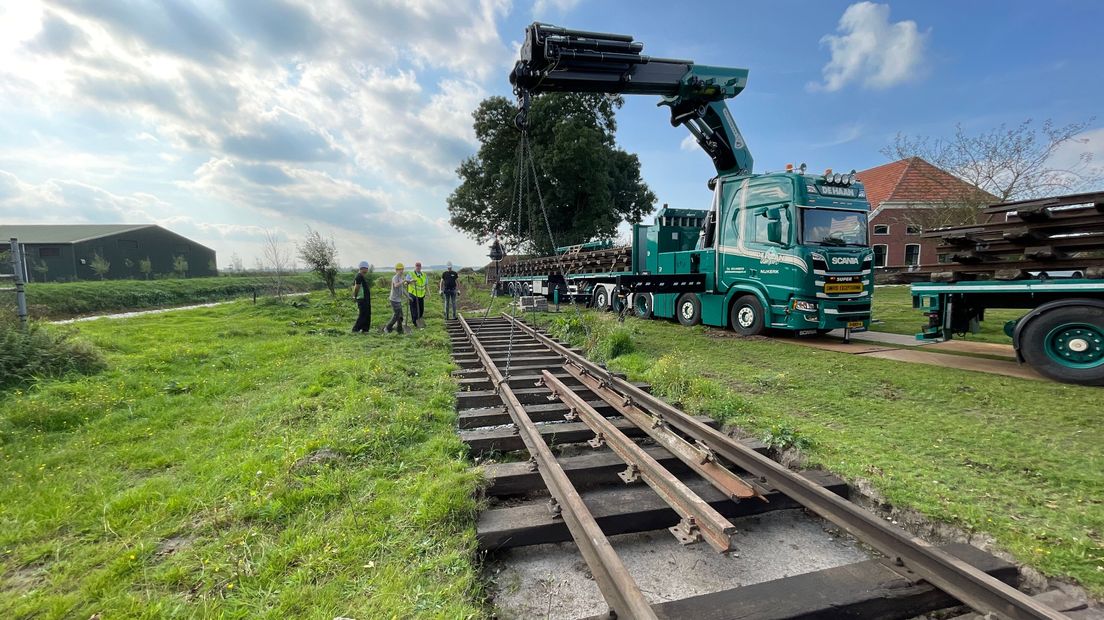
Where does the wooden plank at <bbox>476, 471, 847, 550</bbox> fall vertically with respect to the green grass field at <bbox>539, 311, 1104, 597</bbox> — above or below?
below

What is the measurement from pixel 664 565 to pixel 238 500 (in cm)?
276

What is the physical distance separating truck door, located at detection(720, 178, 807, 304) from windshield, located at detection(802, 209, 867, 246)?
14.4 inches

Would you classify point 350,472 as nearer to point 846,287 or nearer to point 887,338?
point 846,287

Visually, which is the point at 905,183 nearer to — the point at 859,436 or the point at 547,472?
the point at 859,436

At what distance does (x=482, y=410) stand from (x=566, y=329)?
468 centimetres

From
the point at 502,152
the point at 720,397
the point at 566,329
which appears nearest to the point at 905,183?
the point at 502,152

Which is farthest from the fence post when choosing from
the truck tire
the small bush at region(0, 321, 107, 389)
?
the truck tire

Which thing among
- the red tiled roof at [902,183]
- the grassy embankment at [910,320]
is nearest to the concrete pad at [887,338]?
the grassy embankment at [910,320]

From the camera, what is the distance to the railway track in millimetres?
2045

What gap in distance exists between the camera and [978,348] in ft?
28.1

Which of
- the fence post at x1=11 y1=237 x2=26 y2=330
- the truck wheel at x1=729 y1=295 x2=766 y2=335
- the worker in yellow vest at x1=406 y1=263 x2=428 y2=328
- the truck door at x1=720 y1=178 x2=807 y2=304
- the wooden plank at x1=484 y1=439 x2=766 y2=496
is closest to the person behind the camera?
the wooden plank at x1=484 y1=439 x2=766 y2=496

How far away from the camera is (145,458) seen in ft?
13.2

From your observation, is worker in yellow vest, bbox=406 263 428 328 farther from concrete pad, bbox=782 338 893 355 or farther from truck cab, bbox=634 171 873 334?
concrete pad, bbox=782 338 893 355

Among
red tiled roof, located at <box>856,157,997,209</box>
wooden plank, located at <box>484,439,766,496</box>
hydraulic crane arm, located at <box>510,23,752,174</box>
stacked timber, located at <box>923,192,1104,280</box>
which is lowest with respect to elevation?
wooden plank, located at <box>484,439,766,496</box>
